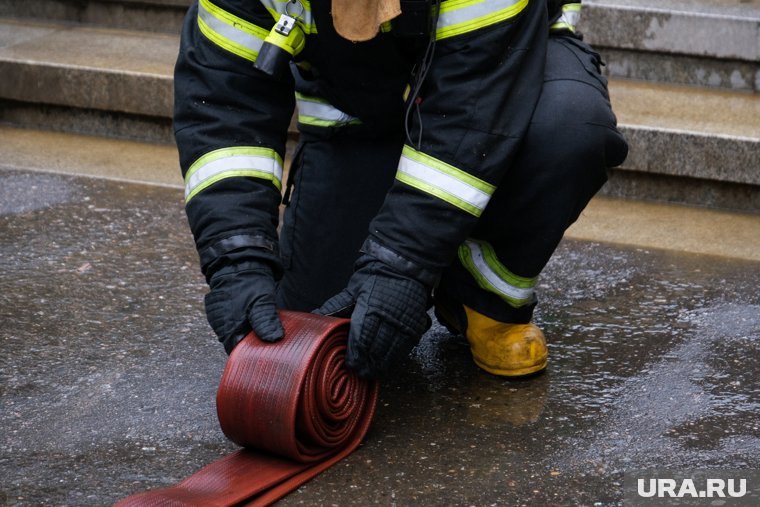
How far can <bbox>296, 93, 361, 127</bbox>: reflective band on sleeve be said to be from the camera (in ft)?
9.09

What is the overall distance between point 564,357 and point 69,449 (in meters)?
1.26

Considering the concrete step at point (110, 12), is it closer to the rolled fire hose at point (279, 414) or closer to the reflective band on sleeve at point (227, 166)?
the reflective band on sleeve at point (227, 166)

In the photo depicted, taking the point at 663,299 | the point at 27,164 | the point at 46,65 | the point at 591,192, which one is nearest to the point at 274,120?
the point at 591,192

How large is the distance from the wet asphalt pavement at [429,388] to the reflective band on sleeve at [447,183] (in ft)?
1.72

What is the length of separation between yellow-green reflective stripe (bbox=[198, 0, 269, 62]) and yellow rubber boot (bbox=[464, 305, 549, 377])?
2.82 ft

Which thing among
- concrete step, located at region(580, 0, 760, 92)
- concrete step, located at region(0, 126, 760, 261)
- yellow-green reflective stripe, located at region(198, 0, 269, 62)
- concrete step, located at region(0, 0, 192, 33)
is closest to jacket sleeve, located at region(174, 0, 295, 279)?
yellow-green reflective stripe, located at region(198, 0, 269, 62)

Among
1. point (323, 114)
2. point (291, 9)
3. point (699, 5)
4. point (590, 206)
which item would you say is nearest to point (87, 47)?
point (590, 206)

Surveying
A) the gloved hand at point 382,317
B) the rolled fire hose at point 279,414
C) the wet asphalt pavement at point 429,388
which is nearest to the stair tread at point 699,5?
the wet asphalt pavement at point 429,388

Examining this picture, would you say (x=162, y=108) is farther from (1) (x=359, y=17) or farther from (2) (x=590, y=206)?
(1) (x=359, y=17)

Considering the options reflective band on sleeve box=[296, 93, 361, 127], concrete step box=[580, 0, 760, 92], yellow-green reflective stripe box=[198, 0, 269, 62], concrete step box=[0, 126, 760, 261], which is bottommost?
concrete step box=[0, 126, 760, 261]

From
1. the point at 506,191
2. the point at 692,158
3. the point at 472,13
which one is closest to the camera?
the point at 472,13

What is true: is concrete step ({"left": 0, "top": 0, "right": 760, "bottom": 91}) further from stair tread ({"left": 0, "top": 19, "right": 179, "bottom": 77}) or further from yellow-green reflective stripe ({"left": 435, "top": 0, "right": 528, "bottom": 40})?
yellow-green reflective stripe ({"left": 435, "top": 0, "right": 528, "bottom": 40})

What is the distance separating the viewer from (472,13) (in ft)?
7.70

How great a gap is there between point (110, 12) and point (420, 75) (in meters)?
3.40
